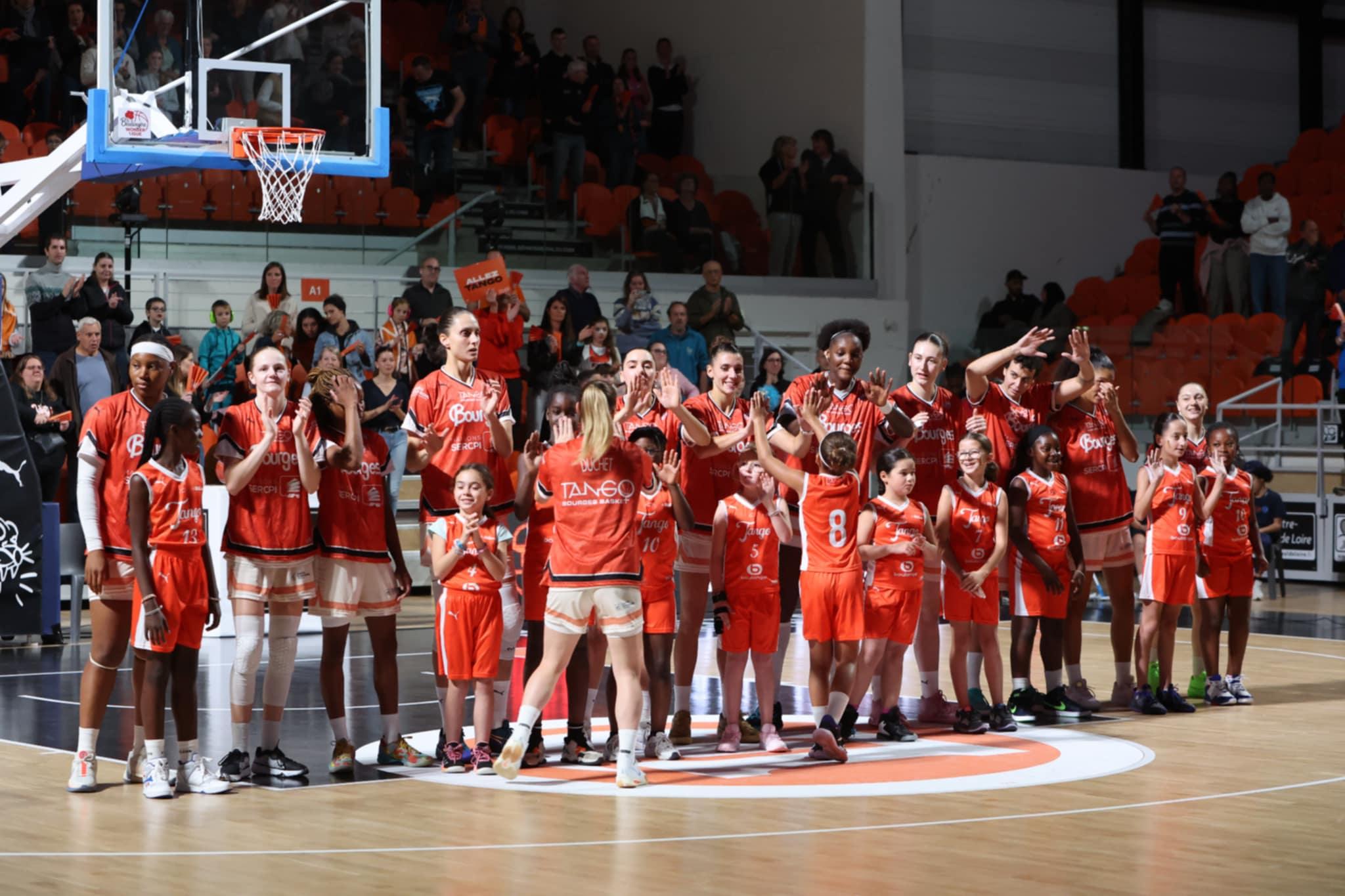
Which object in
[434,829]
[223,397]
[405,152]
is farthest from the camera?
[405,152]

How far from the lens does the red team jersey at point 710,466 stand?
A: 860 centimetres

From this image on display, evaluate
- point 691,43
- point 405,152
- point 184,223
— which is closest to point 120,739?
point 184,223

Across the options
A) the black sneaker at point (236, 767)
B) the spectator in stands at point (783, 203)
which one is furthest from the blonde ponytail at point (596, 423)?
the spectator in stands at point (783, 203)

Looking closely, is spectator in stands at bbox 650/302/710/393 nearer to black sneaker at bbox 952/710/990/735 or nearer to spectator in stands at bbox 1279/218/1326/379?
spectator in stands at bbox 1279/218/1326/379

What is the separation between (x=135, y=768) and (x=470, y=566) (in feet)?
5.55

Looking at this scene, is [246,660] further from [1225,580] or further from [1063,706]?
[1225,580]

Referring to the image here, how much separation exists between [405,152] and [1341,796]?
1354 cm

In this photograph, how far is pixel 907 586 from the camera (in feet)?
28.4

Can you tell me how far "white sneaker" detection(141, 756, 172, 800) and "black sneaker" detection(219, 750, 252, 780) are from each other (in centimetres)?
34

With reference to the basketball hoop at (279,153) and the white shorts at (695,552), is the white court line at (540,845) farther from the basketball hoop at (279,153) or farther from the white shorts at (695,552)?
the basketball hoop at (279,153)

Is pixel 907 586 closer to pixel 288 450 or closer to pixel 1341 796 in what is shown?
pixel 1341 796

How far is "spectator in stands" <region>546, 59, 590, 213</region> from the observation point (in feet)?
66.5

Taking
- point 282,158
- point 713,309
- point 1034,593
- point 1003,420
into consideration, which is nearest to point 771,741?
point 1034,593

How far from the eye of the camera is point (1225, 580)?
10.3m
